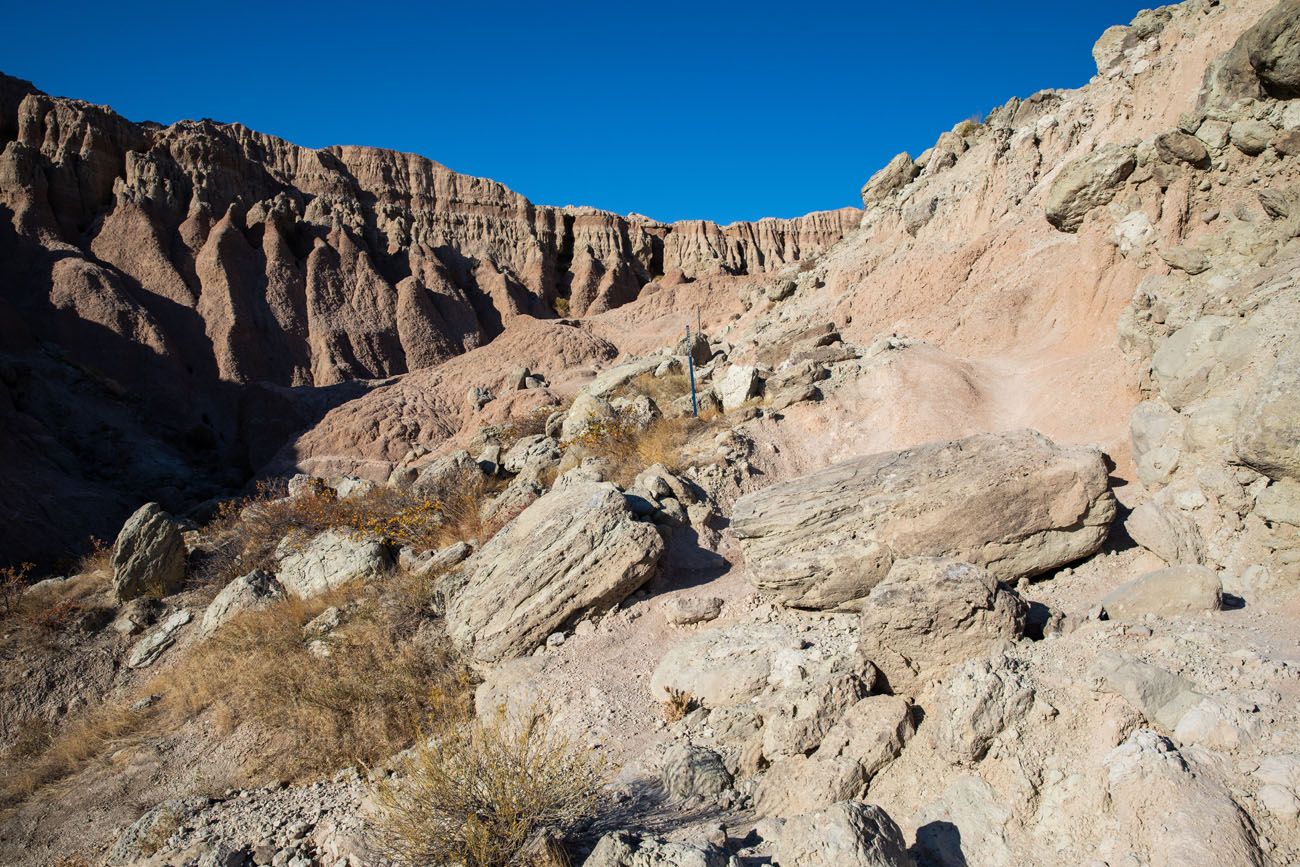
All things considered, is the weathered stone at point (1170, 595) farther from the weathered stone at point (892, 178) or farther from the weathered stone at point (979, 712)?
the weathered stone at point (892, 178)

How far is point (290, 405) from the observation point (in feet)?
75.6

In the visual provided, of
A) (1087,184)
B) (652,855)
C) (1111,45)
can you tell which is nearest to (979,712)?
(652,855)

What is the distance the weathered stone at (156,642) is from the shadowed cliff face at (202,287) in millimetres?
6386

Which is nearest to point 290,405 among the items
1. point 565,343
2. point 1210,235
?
point 565,343

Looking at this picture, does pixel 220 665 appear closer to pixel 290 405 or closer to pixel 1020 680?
pixel 1020 680

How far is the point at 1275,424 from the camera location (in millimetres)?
4664

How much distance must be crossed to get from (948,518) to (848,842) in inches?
112

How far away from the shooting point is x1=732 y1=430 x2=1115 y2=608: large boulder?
17.7 ft

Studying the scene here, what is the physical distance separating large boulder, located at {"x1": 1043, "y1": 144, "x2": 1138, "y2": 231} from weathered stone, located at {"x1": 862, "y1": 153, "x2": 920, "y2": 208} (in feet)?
24.5

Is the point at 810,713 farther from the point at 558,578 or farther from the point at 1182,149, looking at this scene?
the point at 1182,149

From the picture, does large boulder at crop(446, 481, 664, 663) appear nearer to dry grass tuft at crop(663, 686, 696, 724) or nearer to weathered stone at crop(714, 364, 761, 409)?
dry grass tuft at crop(663, 686, 696, 724)

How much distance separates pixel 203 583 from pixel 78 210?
2850cm

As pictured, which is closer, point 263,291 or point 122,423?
point 122,423

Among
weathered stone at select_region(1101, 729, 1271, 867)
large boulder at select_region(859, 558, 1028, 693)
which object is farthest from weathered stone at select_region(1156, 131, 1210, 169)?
weathered stone at select_region(1101, 729, 1271, 867)
